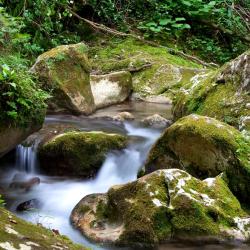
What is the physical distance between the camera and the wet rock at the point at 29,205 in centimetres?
472

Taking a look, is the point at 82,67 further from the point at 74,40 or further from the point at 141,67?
the point at 74,40

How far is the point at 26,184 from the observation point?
5254 mm

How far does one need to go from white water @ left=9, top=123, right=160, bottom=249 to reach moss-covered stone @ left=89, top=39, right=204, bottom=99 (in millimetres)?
3168

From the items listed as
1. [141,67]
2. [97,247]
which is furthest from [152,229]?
[141,67]

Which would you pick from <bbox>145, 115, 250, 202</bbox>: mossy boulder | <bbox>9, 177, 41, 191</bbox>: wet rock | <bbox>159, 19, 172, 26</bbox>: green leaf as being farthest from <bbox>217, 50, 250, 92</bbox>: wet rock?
<bbox>159, 19, 172, 26</bbox>: green leaf

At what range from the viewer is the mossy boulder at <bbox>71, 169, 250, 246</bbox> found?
3.94 m

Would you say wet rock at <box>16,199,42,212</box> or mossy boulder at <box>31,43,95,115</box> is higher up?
mossy boulder at <box>31,43,95,115</box>

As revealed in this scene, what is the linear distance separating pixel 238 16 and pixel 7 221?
10.6 meters

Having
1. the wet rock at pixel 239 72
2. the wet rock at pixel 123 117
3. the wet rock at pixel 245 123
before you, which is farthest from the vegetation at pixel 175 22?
the wet rock at pixel 245 123

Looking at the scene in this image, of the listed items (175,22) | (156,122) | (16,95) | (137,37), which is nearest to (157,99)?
(156,122)

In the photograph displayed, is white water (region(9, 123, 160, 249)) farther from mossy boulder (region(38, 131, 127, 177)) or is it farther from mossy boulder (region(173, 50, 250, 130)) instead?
mossy boulder (region(173, 50, 250, 130))

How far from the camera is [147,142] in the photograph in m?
6.21

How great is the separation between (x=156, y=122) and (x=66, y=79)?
5.04 ft

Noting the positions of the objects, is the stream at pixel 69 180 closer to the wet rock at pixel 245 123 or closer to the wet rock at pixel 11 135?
the wet rock at pixel 11 135
